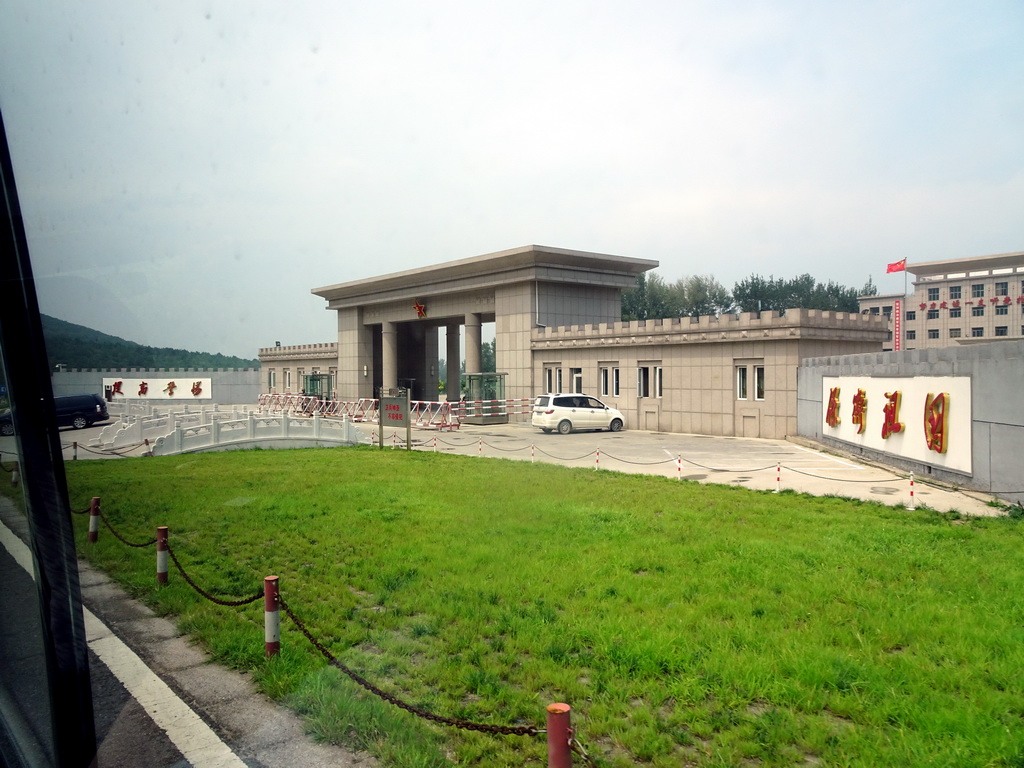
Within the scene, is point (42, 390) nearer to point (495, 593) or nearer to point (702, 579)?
point (495, 593)

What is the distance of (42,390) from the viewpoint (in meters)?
2.90

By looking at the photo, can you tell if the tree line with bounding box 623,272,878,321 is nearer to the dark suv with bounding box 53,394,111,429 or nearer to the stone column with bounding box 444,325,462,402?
the stone column with bounding box 444,325,462,402

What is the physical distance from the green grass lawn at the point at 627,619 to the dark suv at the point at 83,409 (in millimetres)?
525

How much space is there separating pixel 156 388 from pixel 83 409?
7.51 feet

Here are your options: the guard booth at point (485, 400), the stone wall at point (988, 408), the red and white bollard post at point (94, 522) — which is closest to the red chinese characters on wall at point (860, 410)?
the stone wall at point (988, 408)

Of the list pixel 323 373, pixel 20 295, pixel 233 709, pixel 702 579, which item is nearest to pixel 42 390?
pixel 20 295

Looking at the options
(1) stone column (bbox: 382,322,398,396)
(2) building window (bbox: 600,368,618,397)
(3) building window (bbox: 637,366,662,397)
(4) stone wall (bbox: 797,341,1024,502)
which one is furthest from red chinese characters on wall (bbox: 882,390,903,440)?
(1) stone column (bbox: 382,322,398,396)

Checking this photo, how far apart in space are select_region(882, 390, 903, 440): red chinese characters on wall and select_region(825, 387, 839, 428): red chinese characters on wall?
3232 millimetres

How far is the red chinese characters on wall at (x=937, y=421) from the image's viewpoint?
45.1 feet

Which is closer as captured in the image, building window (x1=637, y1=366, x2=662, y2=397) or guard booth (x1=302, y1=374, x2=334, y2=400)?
building window (x1=637, y1=366, x2=662, y2=397)

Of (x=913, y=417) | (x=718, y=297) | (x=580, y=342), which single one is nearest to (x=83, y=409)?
(x=913, y=417)

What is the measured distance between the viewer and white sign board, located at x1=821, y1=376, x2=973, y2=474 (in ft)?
43.6

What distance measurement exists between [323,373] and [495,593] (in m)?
46.8

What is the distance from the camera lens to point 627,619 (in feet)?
19.3
